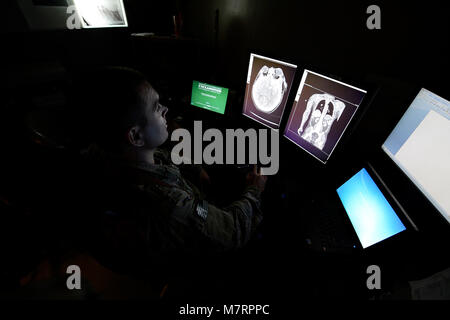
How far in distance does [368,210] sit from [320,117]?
49 cm

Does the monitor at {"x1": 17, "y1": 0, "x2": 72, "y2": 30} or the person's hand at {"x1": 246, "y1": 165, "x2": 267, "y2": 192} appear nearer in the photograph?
the person's hand at {"x1": 246, "y1": 165, "x2": 267, "y2": 192}

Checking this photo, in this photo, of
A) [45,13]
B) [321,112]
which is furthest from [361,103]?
[45,13]

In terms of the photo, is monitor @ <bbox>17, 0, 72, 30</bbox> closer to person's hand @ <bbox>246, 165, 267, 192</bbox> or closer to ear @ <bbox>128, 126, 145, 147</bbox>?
ear @ <bbox>128, 126, 145, 147</bbox>

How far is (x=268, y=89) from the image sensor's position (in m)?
1.28

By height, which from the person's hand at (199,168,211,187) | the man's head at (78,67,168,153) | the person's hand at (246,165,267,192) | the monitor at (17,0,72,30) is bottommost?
the person's hand at (199,168,211,187)

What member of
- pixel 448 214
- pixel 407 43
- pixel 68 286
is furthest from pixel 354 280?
pixel 68 286

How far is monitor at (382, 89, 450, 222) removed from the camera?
0.67 m

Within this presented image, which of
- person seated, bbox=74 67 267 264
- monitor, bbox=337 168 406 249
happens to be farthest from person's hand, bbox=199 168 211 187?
monitor, bbox=337 168 406 249

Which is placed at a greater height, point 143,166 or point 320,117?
point 320,117

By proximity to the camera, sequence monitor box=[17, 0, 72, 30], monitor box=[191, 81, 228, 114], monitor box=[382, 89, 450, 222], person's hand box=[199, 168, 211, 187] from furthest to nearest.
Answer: monitor box=[17, 0, 72, 30]
monitor box=[191, 81, 228, 114]
person's hand box=[199, 168, 211, 187]
monitor box=[382, 89, 450, 222]

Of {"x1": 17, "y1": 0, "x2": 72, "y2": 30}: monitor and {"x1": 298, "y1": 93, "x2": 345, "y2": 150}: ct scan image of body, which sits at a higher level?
{"x1": 17, "y1": 0, "x2": 72, "y2": 30}: monitor

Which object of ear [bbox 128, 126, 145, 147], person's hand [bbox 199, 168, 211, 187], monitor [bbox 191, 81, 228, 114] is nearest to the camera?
ear [bbox 128, 126, 145, 147]

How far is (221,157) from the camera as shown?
4.56 feet

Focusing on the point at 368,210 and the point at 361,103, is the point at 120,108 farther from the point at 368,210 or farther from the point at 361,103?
the point at 368,210
